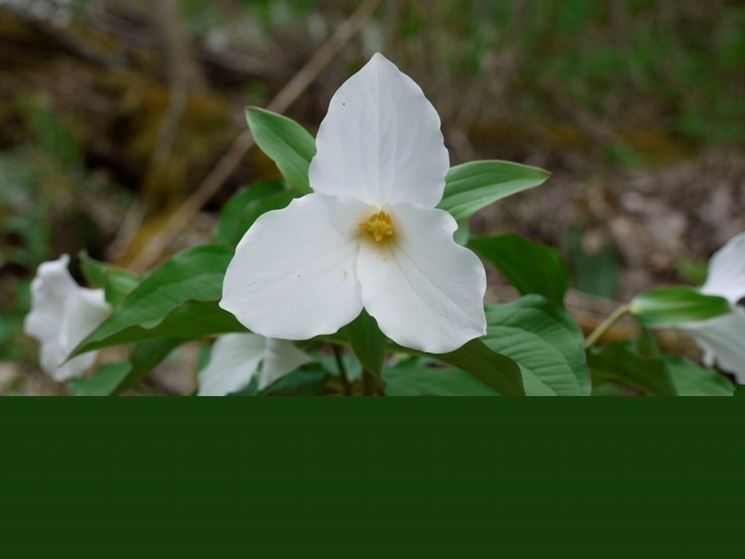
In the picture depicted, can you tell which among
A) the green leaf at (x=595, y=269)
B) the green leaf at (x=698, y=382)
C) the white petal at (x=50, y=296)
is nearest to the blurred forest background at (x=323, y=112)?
the green leaf at (x=595, y=269)

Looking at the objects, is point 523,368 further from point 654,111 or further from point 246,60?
point 654,111

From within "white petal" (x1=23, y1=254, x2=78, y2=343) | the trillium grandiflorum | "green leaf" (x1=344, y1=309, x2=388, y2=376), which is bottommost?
"green leaf" (x1=344, y1=309, x2=388, y2=376)

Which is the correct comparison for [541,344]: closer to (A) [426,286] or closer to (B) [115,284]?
(A) [426,286]

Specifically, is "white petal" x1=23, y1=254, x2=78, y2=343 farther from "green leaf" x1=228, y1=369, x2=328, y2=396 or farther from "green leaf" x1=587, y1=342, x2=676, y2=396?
"green leaf" x1=587, y1=342, x2=676, y2=396

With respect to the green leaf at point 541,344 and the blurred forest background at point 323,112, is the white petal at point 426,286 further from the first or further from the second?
the blurred forest background at point 323,112

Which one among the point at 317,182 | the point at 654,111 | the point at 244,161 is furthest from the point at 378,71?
the point at 654,111

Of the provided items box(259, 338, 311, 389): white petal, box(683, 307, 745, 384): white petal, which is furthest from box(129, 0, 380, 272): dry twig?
box(683, 307, 745, 384): white petal
